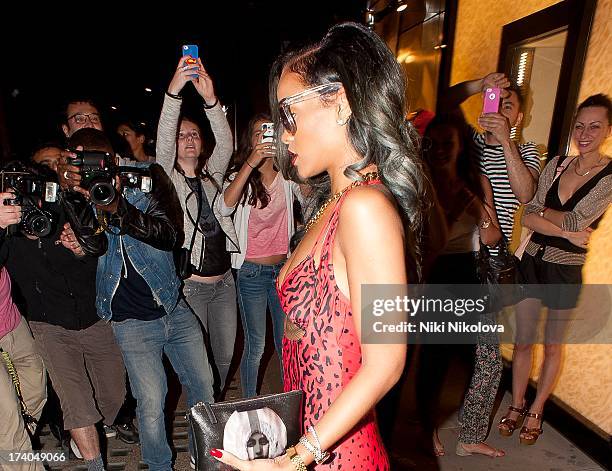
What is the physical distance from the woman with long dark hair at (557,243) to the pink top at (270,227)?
1634 mm

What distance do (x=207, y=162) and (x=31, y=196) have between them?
43.2 inches

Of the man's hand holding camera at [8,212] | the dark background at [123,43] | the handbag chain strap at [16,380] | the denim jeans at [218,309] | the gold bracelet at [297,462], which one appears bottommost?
the handbag chain strap at [16,380]

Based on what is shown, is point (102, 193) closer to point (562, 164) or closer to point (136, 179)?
point (136, 179)

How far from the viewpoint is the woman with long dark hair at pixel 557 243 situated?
2.61 meters

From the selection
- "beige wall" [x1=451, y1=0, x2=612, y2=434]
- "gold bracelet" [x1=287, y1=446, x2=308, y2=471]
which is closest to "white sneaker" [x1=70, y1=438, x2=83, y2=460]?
"gold bracelet" [x1=287, y1=446, x2=308, y2=471]

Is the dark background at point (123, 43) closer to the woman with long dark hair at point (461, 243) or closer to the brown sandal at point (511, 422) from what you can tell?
the woman with long dark hair at point (461, 243)

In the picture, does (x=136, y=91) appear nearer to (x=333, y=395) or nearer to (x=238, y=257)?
(x=238, y=257)

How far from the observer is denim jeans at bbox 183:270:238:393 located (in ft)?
9.01

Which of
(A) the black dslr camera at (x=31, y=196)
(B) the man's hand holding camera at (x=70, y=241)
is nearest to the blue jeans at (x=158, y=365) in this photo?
(B) the man's hand holding camera at (x=70, y=241)

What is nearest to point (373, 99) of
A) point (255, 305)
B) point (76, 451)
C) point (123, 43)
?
point (255, 305)

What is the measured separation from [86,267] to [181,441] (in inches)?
54.7

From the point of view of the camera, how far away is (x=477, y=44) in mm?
4395

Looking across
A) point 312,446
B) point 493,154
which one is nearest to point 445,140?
point 493,154

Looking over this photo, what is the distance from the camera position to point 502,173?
9.90 ft
